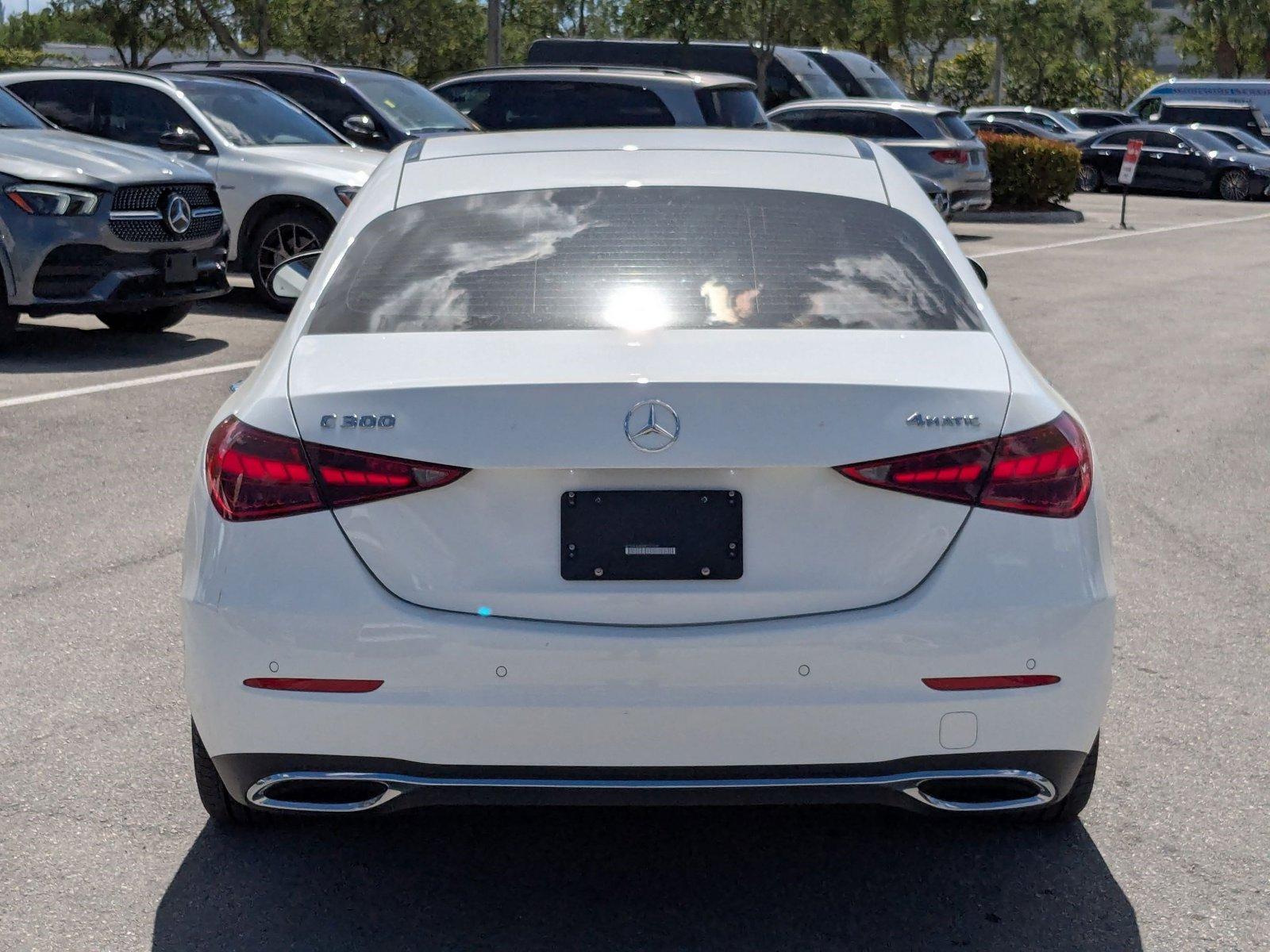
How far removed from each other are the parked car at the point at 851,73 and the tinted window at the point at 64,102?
18.9m

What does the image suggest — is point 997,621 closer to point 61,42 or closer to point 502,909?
point 502,909

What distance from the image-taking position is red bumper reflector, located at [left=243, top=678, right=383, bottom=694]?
318 centimetres

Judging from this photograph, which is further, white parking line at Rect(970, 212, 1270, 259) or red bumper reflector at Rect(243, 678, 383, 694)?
white parking line at Rect(970, 212, 1270, 259)

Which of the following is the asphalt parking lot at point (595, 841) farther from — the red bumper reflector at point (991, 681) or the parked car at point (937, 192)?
the parked car at point (937, 192)

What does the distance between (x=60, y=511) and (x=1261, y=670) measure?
4.59m

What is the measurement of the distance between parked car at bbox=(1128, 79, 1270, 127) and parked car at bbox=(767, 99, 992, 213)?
2428cm

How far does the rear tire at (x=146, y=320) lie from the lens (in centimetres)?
1195

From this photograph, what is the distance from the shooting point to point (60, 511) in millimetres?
6875

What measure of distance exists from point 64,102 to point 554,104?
6.00 meters

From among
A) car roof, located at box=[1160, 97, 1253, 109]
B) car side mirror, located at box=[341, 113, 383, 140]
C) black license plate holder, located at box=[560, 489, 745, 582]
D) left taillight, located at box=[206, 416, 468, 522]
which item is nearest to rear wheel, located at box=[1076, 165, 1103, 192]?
car roof, located at box=[1160, 97, 1253, 109]

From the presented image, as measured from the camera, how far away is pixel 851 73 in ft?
102

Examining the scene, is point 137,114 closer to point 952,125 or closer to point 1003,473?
point 1003,473

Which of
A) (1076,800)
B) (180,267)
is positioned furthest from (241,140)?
(1076,800)

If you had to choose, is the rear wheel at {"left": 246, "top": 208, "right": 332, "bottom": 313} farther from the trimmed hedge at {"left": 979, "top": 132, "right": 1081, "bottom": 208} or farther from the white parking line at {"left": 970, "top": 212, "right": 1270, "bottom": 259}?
the trimmed hedge at {"left": 979, "top": 132, "right": 1081, "bottom": 208}
